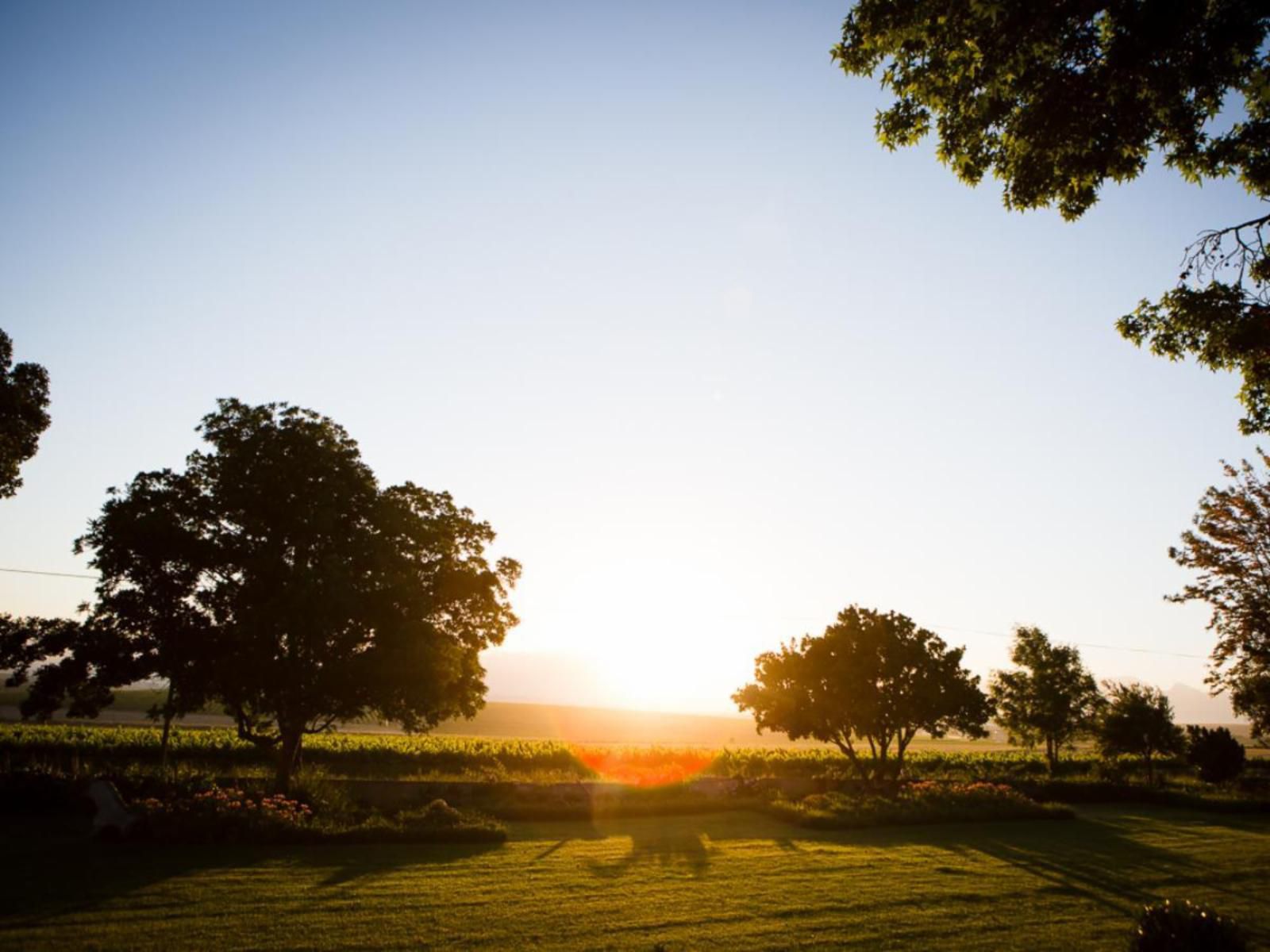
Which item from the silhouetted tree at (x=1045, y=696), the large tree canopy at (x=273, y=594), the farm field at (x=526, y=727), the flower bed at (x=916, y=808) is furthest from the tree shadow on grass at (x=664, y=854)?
the farm field at (x=526, y=727)

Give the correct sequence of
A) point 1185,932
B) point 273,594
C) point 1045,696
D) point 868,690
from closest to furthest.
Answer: point 1185,932 < point 273,594 < point 868,690 < point 1045,696

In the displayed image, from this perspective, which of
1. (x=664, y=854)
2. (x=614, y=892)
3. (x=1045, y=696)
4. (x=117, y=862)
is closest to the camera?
(x=614, y=892)

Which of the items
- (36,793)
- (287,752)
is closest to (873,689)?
(287,752)

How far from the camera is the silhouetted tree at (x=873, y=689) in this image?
1282 inches

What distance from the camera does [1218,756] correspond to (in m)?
43.5

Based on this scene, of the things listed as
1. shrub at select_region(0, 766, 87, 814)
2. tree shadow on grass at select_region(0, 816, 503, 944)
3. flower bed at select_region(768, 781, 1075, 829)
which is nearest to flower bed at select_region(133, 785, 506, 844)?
tree shadow on grass at select_region(0, 816, 503, 944)

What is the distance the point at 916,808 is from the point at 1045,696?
30.6 metres

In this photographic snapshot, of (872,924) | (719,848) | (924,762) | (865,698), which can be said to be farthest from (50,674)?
(924,762)

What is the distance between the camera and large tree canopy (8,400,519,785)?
24.4m

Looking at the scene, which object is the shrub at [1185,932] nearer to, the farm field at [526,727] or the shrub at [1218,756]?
the shrub at [1218,756]

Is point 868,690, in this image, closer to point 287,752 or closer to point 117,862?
point 287,752

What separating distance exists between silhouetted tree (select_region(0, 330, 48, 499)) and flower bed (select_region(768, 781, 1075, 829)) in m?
29.0

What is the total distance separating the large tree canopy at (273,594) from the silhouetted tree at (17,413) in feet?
9.45

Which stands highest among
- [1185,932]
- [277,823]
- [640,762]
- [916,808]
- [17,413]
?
[17,413]
